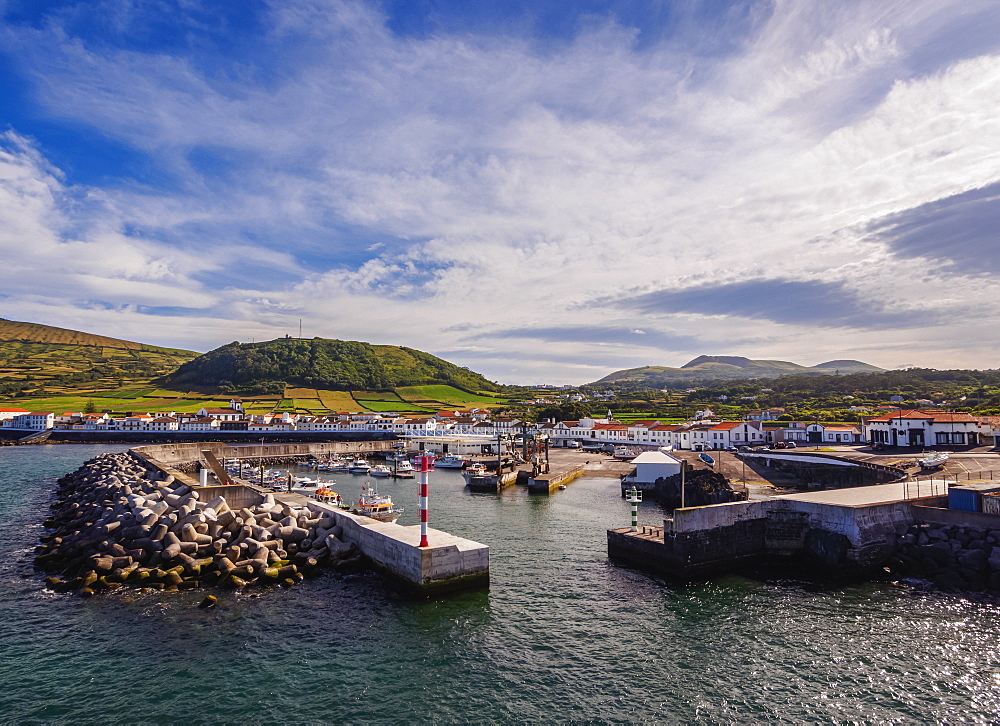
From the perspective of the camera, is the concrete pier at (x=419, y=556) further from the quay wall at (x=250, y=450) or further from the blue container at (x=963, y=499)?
the quay wall at (x=250, y=450)

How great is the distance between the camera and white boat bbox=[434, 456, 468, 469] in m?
63.2

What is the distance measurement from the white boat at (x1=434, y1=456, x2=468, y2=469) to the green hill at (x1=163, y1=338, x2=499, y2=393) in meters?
107

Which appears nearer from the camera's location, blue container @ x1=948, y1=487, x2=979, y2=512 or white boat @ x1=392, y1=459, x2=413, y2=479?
blue container @ x1=948, y1=487, x2=979, y2=512

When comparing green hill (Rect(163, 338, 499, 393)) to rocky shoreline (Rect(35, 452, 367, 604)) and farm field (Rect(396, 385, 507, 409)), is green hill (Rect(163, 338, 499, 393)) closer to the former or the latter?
farm field (Rect(396, 385, 507, 409))

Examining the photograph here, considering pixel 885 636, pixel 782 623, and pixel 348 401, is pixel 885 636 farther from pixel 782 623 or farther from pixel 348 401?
pixel 348 401

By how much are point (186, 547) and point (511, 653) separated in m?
13.3

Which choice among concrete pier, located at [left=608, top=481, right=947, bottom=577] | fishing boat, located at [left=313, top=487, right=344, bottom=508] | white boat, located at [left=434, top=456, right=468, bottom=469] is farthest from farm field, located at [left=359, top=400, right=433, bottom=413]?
concrete pier, located at [left=608, top=481, right=947, bottom=577]

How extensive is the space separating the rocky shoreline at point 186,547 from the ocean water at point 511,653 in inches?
37.9

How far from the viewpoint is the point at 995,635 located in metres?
15.4

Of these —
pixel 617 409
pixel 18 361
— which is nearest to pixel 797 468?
pixel 617 409

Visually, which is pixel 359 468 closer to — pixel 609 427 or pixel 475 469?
pixel 475 469

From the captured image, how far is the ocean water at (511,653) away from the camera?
39.0 ft

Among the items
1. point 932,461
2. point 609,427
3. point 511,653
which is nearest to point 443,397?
point 609,427

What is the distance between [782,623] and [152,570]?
20.8 m
